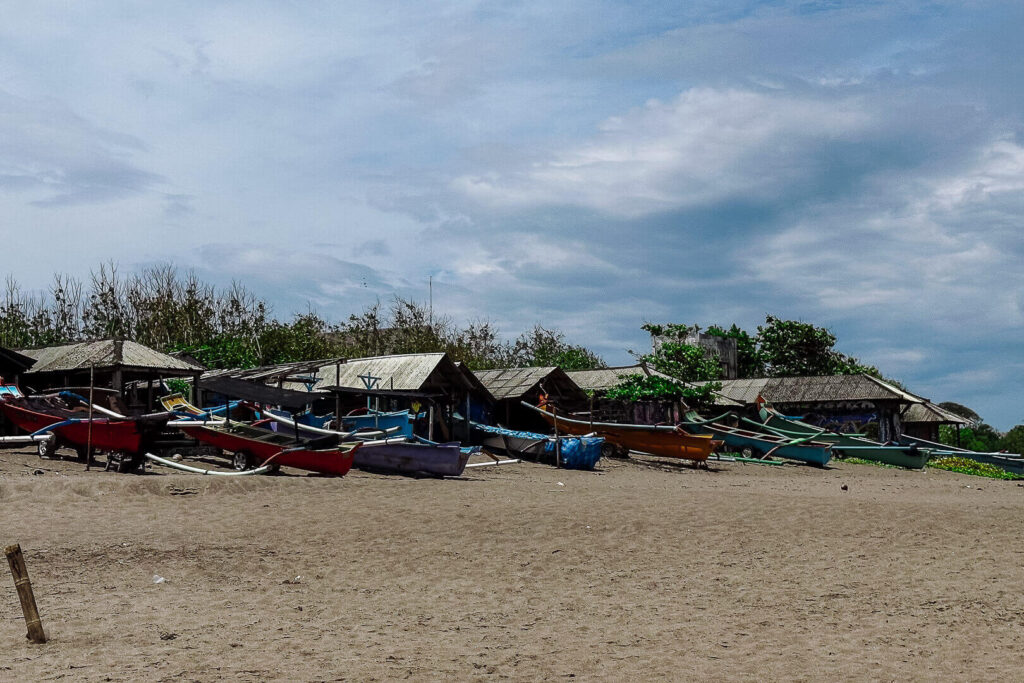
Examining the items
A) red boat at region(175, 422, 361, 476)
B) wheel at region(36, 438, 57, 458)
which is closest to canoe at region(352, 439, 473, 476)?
red boat at region(175, 422, 361, 476)

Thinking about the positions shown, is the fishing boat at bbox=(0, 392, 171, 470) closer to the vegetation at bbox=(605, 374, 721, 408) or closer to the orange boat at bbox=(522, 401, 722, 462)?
the orange boat at bbox=(522, 401, 722, 462)

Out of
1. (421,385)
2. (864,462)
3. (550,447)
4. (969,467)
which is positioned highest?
(421,385)

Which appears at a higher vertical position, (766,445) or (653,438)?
(653,438)

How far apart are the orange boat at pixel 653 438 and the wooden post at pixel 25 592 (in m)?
20.0

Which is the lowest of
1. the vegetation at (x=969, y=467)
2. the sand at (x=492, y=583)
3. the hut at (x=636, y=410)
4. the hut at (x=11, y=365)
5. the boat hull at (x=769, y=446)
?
the sand at (x=492, y=583)

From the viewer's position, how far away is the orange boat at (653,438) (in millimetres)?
27703

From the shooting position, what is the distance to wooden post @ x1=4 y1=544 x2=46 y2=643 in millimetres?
7535

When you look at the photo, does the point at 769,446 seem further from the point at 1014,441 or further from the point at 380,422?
the point at 1014,441

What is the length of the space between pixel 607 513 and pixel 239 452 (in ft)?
26.3

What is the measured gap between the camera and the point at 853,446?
32.7 m

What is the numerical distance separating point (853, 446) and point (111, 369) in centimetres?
2281

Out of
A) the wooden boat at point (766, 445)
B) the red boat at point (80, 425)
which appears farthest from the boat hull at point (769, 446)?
the red boat at point (80, 425)

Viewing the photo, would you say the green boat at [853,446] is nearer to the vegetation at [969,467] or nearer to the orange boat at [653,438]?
the vegetation at [969,467]

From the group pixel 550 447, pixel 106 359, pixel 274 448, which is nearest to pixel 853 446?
pixel 550 447
